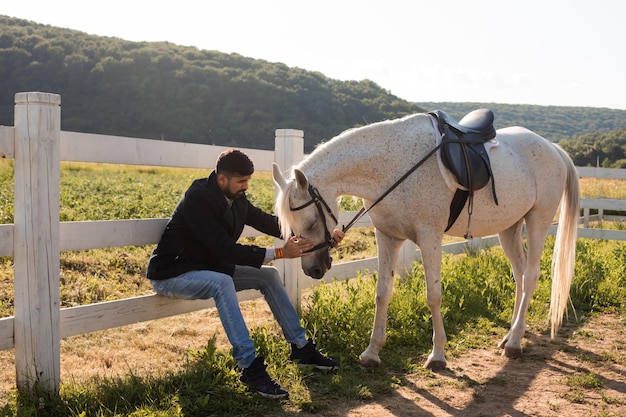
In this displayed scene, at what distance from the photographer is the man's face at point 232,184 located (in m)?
3.76

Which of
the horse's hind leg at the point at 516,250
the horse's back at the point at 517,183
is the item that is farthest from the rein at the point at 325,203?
the horse's hind leg at the point at 516,250

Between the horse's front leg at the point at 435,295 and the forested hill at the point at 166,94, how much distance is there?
61287 mm

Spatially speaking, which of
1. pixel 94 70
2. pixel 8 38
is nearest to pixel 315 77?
pixel 94 70

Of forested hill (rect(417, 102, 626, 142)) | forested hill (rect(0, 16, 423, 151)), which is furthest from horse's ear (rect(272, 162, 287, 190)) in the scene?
forested hill (rect(417, 102, 626, 142))

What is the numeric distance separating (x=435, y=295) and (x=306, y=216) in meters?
1.24

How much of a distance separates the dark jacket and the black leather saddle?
1579mm

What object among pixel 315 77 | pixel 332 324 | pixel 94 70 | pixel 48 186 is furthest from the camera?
pixel 315 77

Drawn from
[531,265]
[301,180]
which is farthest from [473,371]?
[301,180]

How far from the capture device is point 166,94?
76.9 metres

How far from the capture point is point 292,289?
5.16 m

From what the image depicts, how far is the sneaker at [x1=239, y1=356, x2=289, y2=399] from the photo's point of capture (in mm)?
3562

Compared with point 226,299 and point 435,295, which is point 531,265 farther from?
point 226,299

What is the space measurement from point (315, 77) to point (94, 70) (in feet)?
109

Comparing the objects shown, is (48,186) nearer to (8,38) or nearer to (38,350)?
(38,350)
